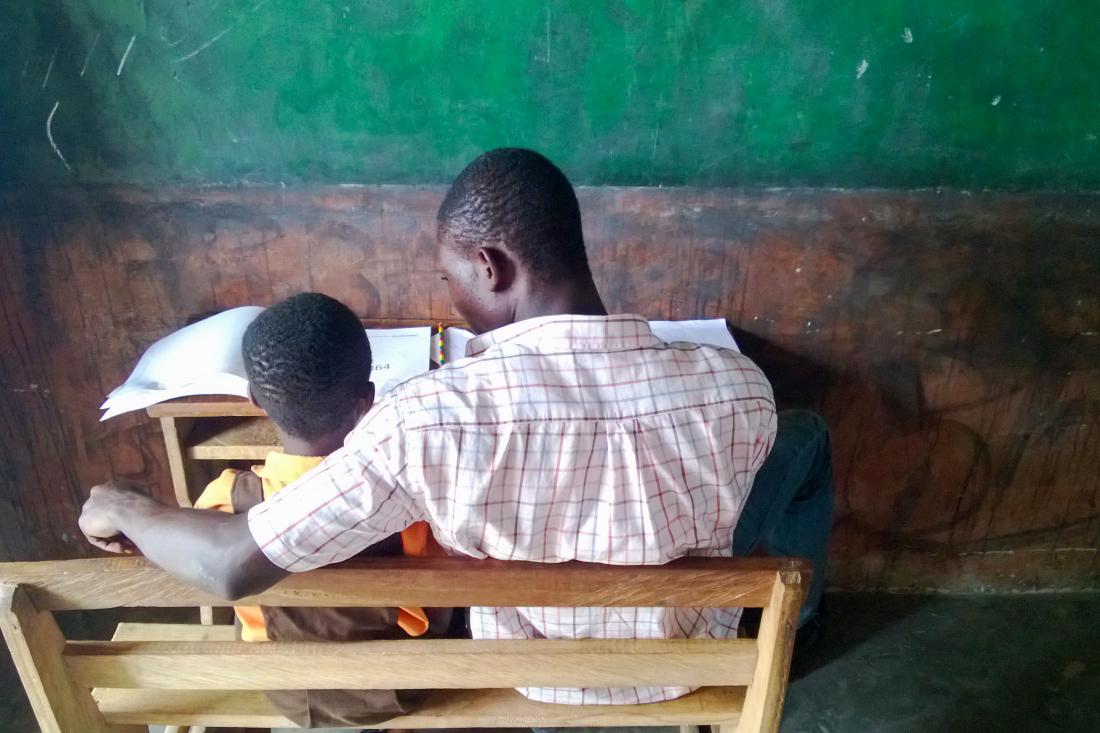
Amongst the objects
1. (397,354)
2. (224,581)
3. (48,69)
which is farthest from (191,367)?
(224,581)

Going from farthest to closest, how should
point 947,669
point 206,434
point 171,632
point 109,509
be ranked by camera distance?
point 947,669 < point 206,434 < point 171,632 < point 109,509

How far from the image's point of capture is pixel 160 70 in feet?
5.01

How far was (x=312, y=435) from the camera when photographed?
111 cm

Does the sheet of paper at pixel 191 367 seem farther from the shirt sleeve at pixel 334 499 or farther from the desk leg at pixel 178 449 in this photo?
the shirt sleeve at pixel 334 499

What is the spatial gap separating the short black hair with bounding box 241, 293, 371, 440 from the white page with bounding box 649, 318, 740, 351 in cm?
74

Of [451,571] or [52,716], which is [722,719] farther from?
[52,716]

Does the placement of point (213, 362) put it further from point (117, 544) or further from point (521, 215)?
point (521, 215)

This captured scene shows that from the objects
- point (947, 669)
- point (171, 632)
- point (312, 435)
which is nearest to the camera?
point (312, 435)

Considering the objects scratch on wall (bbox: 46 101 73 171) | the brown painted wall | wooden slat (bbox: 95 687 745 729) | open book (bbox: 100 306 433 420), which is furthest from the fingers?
scratch on wall (bbox: 46 101 73 171)

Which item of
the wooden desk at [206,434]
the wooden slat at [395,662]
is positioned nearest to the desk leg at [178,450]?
the wooden desk at [206,434]

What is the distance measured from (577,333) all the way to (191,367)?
0.89m

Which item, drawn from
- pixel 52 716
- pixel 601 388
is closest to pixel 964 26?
pixel 601 388

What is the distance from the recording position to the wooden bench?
856mm

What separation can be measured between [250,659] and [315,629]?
0.22 m
